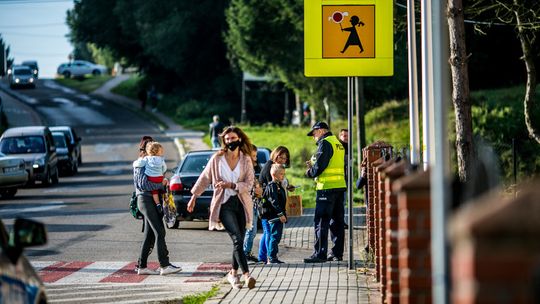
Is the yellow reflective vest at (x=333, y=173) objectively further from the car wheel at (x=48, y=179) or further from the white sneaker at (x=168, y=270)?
the car wheel at (x=48, y=179)

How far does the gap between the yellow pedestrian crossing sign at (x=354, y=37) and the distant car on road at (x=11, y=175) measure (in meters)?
16.3

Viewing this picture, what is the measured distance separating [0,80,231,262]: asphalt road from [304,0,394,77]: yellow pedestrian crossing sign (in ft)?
11.0

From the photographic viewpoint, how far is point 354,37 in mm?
15438

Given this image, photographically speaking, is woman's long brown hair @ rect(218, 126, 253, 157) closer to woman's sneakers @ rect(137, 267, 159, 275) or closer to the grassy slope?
woman's sneakers @ rect(137, 267, 159, 275)

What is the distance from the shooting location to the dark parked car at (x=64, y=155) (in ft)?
131

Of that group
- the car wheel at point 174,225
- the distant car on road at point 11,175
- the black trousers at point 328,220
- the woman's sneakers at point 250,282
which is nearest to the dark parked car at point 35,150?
the distant car on road at point 11,175

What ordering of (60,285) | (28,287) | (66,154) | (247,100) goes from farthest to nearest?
(247,100) → (66,154) → (60,285) → (28,287)

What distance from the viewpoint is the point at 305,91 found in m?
54.1

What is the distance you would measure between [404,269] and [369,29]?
28.6ft

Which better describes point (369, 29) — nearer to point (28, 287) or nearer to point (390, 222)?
point (390, 222)

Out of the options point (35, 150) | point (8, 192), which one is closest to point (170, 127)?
point (35, 150)

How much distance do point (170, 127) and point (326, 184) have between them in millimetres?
52555

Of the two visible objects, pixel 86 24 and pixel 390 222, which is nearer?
pixel 390 222

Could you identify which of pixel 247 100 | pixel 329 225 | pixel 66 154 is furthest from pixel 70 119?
pixel 329 225
